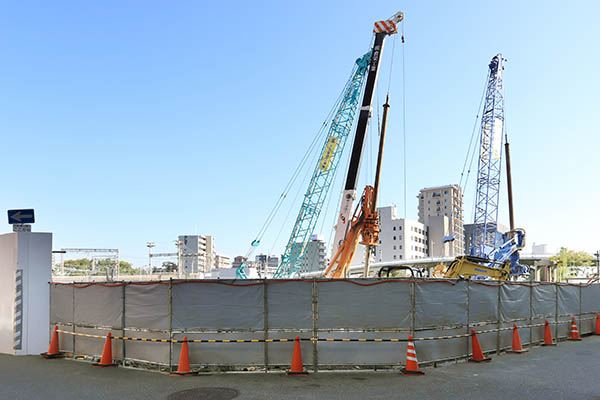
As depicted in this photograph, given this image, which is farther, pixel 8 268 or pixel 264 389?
pixel 8 268

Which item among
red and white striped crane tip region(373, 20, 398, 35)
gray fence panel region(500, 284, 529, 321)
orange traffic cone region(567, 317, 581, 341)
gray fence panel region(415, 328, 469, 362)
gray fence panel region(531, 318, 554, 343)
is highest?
red and white striped crane tip region(373, 20, 398, 35)

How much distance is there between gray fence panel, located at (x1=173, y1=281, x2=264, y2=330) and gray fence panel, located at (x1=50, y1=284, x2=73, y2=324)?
5015 mm

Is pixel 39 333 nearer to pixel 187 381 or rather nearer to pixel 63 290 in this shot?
pixel 63 290

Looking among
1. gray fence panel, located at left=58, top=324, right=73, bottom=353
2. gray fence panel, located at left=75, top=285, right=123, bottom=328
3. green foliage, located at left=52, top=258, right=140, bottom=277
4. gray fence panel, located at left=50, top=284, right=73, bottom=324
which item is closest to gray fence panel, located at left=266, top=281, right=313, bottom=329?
gray fence panel, located at left=75, top=285, right=123, bottom=328

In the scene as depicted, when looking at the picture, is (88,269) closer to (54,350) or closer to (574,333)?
(54,350)

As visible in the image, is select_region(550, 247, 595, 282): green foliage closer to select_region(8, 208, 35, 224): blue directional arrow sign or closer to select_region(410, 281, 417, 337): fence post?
select_region(410, 281, 417, 337): fence post

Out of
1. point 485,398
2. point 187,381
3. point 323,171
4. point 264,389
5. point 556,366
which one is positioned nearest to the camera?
point 485,398

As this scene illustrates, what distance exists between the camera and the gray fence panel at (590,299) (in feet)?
71.9

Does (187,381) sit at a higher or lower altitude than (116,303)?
lower

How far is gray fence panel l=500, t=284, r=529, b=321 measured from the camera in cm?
1636

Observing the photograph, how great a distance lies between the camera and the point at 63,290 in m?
16.3

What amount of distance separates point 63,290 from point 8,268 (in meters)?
2.55

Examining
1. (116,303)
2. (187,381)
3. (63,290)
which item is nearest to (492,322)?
(187,381)

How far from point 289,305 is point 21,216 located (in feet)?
35.8
